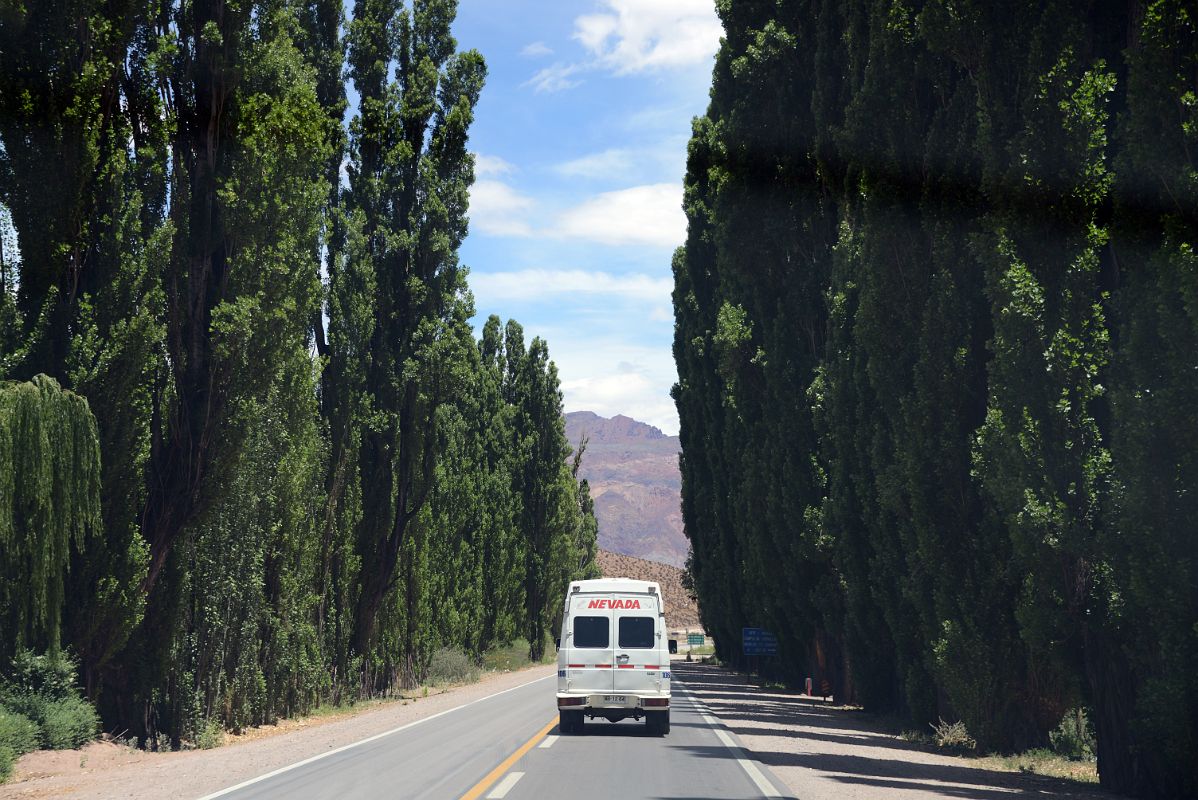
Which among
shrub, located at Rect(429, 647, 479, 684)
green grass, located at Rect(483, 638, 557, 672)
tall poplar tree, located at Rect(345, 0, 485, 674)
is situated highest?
tall poplar tree, located at Rect(345, 0, 485, 674)

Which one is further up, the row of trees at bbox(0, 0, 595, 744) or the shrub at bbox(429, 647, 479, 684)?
the row of trees at bbox(0, 0, 595, 744)

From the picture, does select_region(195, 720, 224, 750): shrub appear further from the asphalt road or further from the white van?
the white van

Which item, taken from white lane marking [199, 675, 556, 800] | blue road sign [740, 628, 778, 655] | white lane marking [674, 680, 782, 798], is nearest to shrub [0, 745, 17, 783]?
white lane marking [199, 675, 556, 800]

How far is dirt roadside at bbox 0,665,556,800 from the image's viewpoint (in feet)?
40.8

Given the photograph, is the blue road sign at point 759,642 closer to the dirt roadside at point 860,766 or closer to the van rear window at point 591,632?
the dirt roadside at point 860,766

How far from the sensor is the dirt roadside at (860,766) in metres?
13.1

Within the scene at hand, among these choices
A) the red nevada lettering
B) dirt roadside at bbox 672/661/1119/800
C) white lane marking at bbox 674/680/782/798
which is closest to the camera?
white lane marking at bbox 674/680/782/798

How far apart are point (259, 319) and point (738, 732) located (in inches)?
456

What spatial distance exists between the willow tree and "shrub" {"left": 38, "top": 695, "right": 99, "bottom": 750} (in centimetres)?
99

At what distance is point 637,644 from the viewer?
1936cm

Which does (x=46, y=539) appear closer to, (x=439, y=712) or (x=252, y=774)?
(x=252, y=774)

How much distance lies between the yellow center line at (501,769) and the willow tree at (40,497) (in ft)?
20.5

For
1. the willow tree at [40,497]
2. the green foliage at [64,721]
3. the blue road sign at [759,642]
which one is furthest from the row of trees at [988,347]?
the green foliage at [64,721]

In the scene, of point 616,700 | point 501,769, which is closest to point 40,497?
point 501,769
